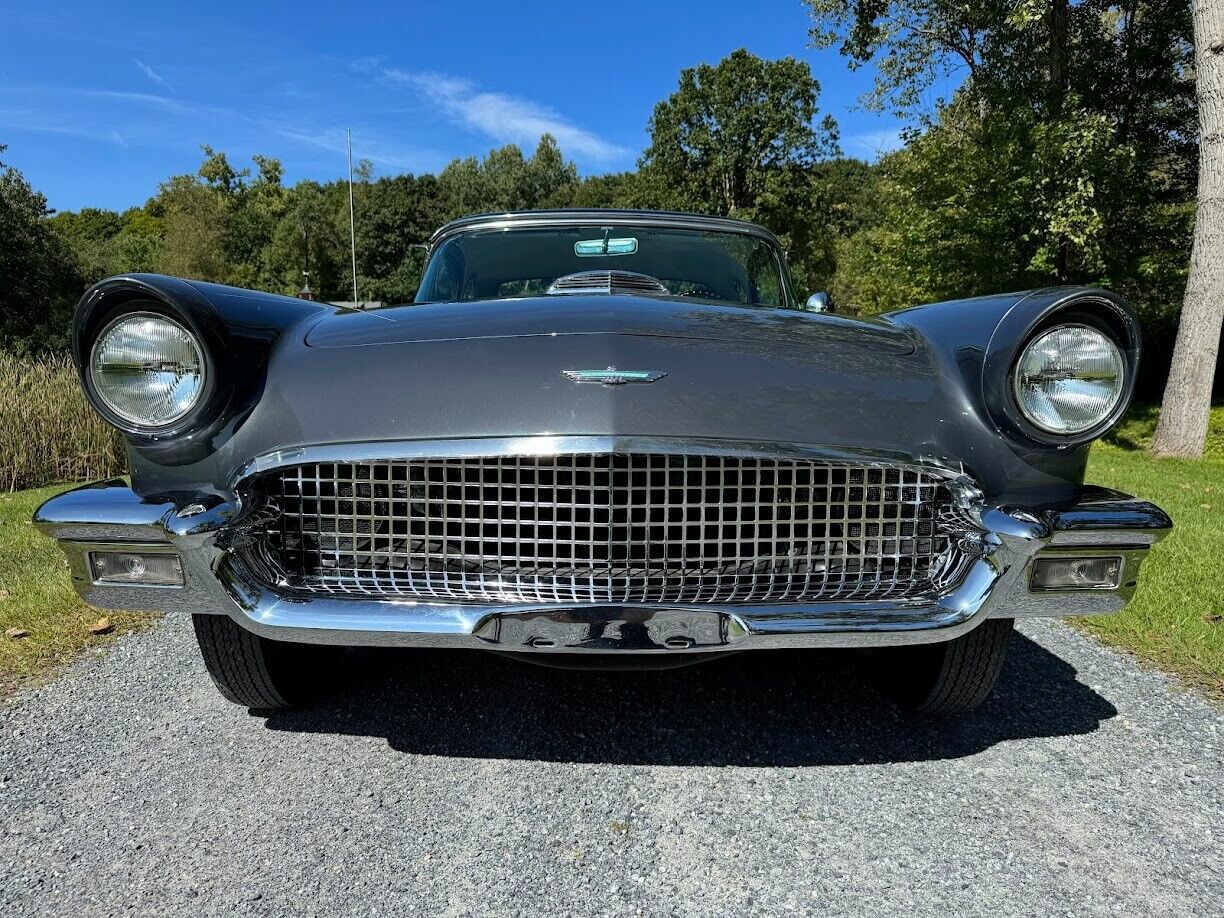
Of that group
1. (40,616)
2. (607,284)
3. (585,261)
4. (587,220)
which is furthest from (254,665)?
(587,220)

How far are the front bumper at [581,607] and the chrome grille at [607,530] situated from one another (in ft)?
0.17

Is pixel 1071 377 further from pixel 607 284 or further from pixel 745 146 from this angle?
pixel 745 146

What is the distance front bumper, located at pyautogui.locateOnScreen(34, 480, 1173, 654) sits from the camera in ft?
5.13

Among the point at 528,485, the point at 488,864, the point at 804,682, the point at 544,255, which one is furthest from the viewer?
the point at 544,255

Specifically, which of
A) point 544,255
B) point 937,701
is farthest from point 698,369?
point 544,255

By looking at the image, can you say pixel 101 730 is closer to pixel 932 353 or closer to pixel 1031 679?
pixel 932 353

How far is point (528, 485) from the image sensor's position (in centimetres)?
164

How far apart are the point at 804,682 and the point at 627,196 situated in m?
28.5

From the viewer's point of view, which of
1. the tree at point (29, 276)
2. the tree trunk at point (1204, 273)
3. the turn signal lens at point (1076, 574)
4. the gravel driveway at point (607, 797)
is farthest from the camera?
→ the tree at point (29, 276)

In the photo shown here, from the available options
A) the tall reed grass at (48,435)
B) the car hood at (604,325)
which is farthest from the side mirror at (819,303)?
the tall reed grass at (48,435)

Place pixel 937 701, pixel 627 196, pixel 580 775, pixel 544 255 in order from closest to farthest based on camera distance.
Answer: pixel 580 775 → pixel 937 701 → pixel 544 255 → pixel 627 196

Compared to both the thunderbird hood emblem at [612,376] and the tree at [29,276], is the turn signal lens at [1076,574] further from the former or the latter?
the tree at [29,276]

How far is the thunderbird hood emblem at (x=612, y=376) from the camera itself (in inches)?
64.1

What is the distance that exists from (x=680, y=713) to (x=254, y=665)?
3.60ft
